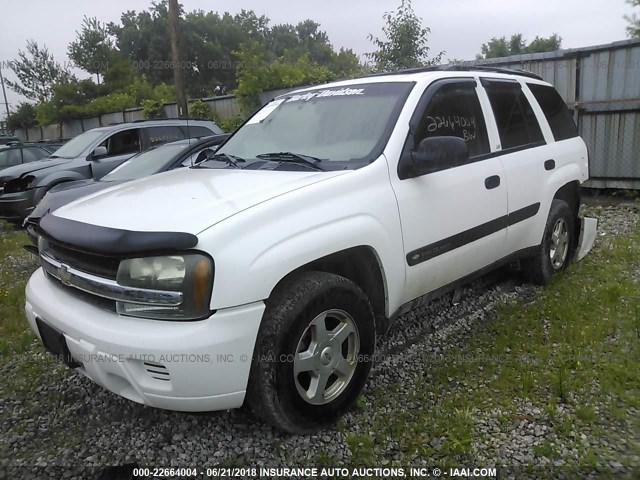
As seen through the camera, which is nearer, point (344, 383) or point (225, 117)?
point (344, 383)

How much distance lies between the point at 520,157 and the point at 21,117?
127ft

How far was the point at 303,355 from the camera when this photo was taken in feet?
7.98

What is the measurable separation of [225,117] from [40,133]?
18225 millimetres

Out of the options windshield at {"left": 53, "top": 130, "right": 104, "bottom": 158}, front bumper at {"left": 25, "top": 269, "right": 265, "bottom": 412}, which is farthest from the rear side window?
windshield at {"left": 53, "top": 130, "right": 104, "bottom": 158}

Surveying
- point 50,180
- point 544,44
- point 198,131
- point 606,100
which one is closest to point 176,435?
point 50,180

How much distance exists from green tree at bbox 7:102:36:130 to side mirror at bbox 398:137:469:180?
37.9m

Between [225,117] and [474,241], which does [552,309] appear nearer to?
[474,241]

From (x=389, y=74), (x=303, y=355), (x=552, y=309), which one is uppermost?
(x=389, y=74)

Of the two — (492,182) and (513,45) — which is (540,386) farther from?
(513,45)

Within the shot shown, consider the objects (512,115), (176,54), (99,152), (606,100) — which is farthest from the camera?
(176,54)

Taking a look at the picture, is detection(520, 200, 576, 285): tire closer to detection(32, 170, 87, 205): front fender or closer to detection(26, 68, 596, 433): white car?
detection(26, 68, 596, 433): white car

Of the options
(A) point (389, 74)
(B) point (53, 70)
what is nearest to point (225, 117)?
(A) point (389, 74)

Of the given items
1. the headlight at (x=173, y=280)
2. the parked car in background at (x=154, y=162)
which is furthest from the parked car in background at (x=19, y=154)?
the headlight at (x=173, y=280)

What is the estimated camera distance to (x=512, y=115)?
389 cm
